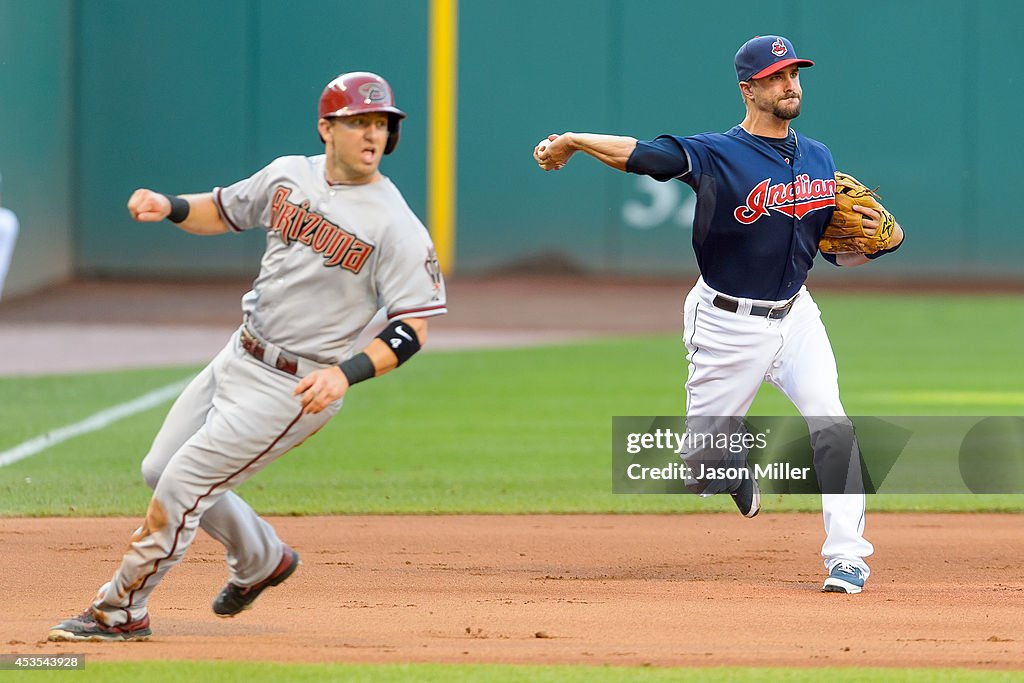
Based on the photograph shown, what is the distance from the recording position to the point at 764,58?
6.29 m

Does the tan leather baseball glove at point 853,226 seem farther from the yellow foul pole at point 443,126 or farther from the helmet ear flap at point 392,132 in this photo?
the yellow foul pole at point 443,126

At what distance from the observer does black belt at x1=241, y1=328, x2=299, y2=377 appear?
5031mm

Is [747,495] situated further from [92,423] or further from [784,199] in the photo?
[92,423]

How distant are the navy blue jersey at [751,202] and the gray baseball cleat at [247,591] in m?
2.15

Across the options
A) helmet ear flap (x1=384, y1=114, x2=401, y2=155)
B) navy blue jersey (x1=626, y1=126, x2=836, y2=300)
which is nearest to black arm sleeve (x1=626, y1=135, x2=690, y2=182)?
navy blue jersey (x1=626, y1=126, x2=836, y2=300)

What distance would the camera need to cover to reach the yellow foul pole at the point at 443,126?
2503 cm

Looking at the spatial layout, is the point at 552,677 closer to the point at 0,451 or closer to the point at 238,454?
the point at 238,454

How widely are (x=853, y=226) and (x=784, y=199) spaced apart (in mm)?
440

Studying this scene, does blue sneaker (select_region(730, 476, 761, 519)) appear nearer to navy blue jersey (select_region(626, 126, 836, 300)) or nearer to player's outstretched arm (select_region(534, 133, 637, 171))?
navy blue jersey (select_region(626, 126, 836, 300))

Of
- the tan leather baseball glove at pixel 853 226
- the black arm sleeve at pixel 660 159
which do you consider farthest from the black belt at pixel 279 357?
the tan leather baseball glove at pixel 853 226

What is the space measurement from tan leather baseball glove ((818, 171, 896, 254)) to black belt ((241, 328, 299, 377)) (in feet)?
8.89

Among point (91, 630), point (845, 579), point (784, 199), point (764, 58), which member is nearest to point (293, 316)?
point (91, 630)

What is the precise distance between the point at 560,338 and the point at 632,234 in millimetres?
7243

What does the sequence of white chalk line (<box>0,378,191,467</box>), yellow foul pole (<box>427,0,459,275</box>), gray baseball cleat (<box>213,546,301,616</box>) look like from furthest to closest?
1. yellow foul pole (<box>427,0,459,275</box>)
2. white chalk line (<box>0,378,191,467</box>)
3. gray baseball cleat (<box>213,546,301,616</box>)
